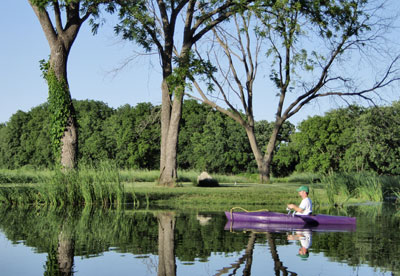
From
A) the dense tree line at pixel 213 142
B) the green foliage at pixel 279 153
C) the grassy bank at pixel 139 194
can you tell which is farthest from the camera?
the green foliage at pixel 279 153

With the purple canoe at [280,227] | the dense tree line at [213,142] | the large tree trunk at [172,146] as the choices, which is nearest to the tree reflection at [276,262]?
the purple canoe at [280,227]

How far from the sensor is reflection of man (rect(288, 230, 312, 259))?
9.24m

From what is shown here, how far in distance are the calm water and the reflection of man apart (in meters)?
0.02

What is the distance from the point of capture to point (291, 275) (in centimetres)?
738

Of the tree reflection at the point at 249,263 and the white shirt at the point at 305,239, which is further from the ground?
the white shirt at the point at 305,239

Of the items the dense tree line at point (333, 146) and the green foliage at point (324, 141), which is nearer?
the dense tree line at point (333, 146)

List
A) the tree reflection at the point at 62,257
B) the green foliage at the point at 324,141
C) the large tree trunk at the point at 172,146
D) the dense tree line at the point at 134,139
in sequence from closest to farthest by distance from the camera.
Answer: the tree reflection at the point at 62,257 → the large tree trunk at the point at 172,146 → the dense tree line at the point at 134,139 → the green foliage at the point at 324,141

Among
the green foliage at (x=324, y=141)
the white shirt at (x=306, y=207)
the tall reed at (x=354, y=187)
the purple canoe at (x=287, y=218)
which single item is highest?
the green foliage at (x=324, y=141)

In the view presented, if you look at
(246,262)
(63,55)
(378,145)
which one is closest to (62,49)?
(63,55)

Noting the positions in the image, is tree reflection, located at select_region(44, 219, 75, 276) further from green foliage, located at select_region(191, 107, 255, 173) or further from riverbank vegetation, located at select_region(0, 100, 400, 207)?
green foliage, located at select_region(191, 107, 255, 173)

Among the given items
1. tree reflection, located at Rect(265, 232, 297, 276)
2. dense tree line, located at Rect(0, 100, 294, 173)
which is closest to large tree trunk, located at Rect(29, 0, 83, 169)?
tree reflection, located at Rect(265, 232, 297, 276)

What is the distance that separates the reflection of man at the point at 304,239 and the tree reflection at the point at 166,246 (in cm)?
210

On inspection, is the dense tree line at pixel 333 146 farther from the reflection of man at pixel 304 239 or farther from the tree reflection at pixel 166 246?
the reflection of man at pixel 304 239

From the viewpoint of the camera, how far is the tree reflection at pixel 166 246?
7.68 meters
